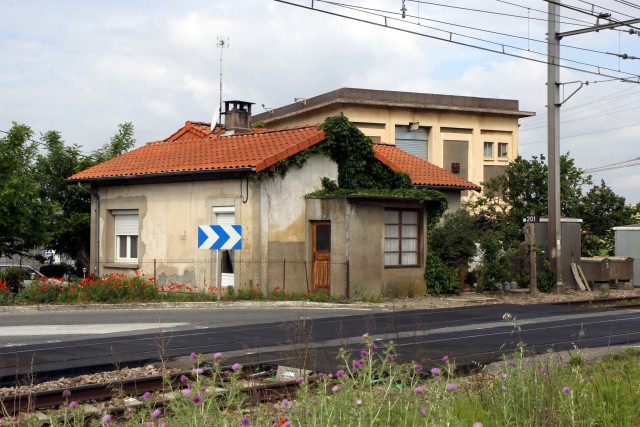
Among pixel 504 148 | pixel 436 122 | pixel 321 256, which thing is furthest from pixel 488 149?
pixel 321 256

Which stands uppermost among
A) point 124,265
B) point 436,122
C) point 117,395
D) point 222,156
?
point 436,122

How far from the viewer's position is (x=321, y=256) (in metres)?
25.0

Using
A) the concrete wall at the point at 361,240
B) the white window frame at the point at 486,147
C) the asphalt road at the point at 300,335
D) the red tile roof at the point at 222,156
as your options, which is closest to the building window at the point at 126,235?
the red tile roof at the point at 222,156

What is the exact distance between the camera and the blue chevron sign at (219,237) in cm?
2272

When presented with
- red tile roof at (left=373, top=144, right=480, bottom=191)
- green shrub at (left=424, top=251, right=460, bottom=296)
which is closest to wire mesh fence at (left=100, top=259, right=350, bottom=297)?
green shrub at (left=424, top=251, right=460, bottom=296)

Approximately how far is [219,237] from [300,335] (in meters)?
12.5

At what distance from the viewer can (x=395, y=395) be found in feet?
18.4

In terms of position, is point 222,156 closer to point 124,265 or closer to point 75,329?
point 124,265

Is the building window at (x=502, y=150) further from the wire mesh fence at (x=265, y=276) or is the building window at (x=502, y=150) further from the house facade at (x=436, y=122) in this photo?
the wire mesh fence at (x=265, y=276)

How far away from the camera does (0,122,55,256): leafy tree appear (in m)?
26.3

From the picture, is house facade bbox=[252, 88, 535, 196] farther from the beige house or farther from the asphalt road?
the asphalt road

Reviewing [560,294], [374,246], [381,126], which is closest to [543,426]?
[374,246]

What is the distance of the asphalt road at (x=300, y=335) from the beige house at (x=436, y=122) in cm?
2771

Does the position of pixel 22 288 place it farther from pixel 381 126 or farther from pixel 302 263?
pixel 381 126
